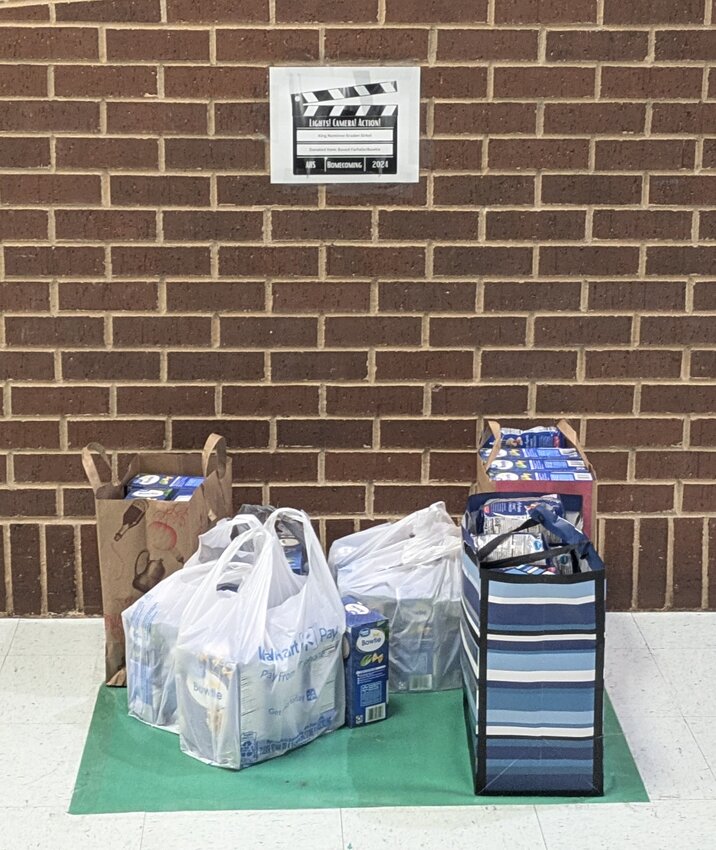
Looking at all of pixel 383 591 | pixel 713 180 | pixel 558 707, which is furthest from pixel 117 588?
pixel 713 180

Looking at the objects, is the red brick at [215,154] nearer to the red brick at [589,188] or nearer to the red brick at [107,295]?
the red brick at [107,295]

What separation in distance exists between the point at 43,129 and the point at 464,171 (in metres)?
1.38

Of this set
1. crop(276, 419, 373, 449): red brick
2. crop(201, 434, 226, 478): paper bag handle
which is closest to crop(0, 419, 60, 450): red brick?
crop(201, 434, 226, 478): paper bag handle

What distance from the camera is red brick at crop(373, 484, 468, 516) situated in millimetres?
4125

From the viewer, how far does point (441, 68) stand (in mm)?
3867

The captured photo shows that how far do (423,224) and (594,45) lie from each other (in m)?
0.80

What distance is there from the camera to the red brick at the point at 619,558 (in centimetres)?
414

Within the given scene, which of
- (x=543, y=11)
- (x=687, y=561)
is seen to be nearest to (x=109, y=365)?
(x=543, y=11)

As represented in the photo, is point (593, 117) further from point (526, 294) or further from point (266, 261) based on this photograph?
point (266, 261)

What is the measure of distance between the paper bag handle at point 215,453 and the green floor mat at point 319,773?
0.84 m

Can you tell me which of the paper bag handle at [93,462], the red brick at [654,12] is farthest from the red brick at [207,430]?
the red brick at [654,12]

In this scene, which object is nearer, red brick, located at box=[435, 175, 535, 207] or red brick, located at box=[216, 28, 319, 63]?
red brick, located at box=[216, 28, 319, 63]

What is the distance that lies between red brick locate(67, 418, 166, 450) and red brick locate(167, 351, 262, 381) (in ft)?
0.61

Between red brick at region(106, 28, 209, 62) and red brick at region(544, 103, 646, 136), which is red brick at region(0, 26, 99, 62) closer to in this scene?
red brick at region(106, 28, 209, 62)
